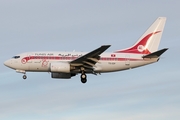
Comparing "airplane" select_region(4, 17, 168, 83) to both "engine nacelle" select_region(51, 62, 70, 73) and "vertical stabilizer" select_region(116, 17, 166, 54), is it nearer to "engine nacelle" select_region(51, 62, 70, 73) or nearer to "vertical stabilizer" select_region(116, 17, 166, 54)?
"engine nacelle" select_region(51, 62, 70, 73)

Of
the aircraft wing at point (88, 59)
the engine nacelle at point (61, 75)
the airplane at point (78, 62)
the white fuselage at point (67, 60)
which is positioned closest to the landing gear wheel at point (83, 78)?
the airplane at point (78, 62)

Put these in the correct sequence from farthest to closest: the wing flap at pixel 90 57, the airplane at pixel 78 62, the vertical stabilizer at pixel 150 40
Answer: the vertical stabilizer at pixel 150 40 < the airplane at pixel 78 62 < the wing flap at pixel 90 57

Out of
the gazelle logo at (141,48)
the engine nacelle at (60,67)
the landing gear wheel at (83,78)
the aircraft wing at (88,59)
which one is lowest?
the landing gear wheel at (83,78)

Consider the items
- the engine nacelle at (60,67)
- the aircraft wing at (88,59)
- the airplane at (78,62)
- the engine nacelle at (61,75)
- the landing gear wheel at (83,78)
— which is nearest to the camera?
the aircraft wing at (88,59)

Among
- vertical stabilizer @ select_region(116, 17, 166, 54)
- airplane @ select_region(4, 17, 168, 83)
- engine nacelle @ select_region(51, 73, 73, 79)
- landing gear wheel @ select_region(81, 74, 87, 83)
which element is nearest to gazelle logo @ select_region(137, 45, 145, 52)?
vertical stabilizer @ select_region(116, 17, 166, 54)

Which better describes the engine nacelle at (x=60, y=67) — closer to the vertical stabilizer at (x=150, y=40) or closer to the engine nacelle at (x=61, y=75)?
the engine nacelle at (x=61, y=75)

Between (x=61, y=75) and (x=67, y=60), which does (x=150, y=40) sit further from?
(x=61, y=75)

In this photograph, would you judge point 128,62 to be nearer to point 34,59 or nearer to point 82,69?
point 82,69

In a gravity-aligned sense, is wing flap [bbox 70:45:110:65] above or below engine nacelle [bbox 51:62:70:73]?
above

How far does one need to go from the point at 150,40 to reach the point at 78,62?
476 inches

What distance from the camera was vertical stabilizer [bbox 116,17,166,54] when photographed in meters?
65.4

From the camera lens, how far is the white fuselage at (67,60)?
61312 mm

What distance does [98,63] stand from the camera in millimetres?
62219

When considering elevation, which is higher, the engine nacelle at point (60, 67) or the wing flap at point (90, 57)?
the wing flap at point (90, 57)
